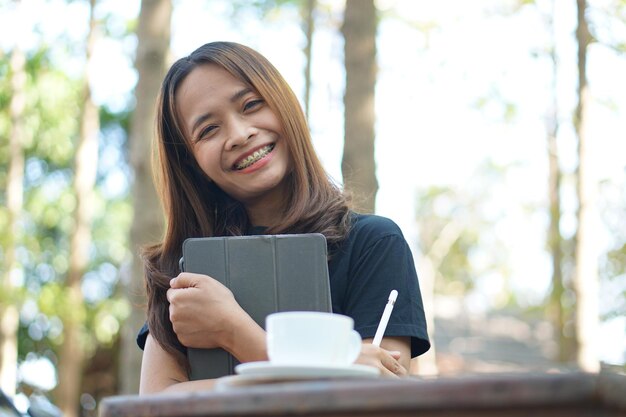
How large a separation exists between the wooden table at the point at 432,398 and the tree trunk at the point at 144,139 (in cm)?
569

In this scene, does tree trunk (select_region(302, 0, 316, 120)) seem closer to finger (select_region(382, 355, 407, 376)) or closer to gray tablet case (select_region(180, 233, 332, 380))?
gray tablet case (select_region(180, 233, 332, 380))

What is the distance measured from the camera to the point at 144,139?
7.32 m

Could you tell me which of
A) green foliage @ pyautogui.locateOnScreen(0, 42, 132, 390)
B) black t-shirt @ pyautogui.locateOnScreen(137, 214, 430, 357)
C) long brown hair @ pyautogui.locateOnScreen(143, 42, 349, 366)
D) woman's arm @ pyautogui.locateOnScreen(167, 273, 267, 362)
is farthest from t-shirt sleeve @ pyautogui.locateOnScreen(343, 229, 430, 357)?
green foliage @ pyautogui.locateOnScreen(0, 42, 132, 390)

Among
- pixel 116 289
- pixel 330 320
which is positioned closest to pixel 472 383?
pixel 330 320

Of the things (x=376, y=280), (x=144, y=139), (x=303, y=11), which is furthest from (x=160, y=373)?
(x=303, y=11)

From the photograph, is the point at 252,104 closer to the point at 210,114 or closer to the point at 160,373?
the point at 210,114

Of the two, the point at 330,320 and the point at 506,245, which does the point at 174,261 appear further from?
the point at 506,245

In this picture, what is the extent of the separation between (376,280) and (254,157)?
416mm

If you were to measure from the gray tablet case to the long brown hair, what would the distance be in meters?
0.28

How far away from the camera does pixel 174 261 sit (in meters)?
2.46

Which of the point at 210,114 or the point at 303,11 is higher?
the point at 303,11

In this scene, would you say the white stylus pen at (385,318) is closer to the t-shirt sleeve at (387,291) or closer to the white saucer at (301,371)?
the t-shirt sleeve at (387,291)

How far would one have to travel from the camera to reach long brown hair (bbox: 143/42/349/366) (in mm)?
2391

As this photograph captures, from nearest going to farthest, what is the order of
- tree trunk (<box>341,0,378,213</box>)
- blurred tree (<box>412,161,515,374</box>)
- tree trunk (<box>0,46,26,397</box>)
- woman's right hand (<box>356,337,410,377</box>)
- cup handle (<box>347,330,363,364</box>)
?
cup handle (<box>347,330,363,364</box>) → woman's right hand (<box>356,337,410,377</box>) → tree trunk (<box>341,0,378,213</box>) → tree trunk (<box>0,46,26,397</box>) → blurred tree (<box>412,161,515,374</box>)
